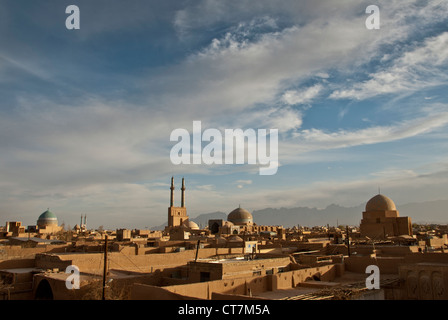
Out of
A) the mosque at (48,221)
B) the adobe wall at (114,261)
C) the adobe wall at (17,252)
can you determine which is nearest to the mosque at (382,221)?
the adobe wall at (114,261)

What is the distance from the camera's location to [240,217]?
7931 centimetres

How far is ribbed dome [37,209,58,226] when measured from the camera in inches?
2774

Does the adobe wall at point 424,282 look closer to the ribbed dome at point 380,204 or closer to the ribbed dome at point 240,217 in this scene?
the ribbed dome at point 380,204

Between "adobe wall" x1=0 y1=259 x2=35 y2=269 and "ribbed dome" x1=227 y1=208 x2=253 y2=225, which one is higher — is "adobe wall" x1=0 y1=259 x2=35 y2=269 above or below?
below

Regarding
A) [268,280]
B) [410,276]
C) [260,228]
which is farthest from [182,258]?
[260,228]

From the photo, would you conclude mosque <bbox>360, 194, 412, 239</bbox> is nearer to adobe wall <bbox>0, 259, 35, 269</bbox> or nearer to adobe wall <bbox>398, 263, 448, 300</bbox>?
adobe wall <bbox>398, 263, 448, 300</bbox>

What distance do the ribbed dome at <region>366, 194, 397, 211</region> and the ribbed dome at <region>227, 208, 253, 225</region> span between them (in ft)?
106

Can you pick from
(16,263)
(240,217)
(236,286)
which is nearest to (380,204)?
(240,217)

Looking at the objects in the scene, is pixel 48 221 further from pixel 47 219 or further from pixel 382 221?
pixel 382 221

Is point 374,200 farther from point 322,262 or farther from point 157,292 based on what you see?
point 157,292

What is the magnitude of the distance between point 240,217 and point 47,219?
36.6 meters

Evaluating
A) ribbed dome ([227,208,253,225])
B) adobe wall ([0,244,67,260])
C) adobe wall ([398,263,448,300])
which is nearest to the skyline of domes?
ribbed dome ([227,208,253,225])

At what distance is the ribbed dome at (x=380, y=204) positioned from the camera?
49125 millimetres

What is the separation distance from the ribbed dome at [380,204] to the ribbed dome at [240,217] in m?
32.4
